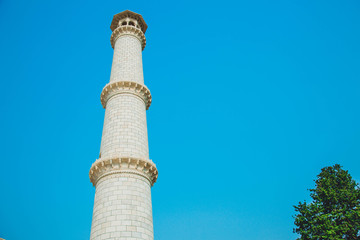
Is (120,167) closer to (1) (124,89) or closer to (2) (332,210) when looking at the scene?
(1) (124,89)

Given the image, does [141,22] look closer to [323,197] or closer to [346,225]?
[323,197]

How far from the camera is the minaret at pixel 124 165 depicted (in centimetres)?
1681

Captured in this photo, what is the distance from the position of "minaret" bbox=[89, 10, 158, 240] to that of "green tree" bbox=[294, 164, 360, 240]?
1476cm

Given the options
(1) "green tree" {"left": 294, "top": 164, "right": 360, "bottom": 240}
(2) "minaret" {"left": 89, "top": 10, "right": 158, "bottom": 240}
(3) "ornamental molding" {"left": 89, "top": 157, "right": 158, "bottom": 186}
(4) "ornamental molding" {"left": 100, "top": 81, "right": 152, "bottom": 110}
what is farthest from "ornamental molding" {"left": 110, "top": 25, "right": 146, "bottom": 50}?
(1) "green tree" {"left": 294, "top": 164, "right": 360, "bottom": 240}

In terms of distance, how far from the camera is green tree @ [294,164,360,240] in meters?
24.3

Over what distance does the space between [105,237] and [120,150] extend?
5.76 m

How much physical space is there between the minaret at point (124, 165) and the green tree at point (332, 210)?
581 inches

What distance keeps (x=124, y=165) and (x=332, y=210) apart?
18.8 m

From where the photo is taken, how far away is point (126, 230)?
16.3 meters

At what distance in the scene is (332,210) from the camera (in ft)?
85.6

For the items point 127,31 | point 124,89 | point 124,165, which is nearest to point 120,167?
point 124,165

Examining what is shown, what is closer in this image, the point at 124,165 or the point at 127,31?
the point at 124,165

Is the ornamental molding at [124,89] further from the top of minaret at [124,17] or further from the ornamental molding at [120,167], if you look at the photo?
the top of minaret at [124,17]

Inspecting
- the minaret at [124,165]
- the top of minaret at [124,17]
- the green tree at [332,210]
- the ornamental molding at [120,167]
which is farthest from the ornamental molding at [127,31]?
the green tree at [332,210]
